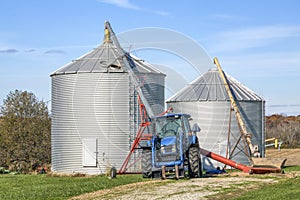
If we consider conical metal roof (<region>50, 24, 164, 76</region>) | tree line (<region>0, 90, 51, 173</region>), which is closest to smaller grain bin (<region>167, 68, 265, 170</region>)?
conical metal roof (<region>50, 24, 164, 76</region>)

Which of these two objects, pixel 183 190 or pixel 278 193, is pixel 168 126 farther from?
pixel 278 193

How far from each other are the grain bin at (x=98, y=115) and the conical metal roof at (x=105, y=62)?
67 millimetres

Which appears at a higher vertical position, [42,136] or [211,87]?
[211,87]

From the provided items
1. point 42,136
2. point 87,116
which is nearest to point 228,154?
point 87,116

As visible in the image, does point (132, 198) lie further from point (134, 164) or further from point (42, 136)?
point (42, 136)

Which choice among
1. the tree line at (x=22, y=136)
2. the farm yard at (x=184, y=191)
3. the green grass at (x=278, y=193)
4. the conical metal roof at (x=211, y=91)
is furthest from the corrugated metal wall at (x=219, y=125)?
the green grass at (x=278, y=193)

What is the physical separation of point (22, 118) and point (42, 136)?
2.38m

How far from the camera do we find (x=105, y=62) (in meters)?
43.3

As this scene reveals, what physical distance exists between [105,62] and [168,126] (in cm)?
1468

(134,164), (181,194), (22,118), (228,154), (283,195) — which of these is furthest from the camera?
(22,118)

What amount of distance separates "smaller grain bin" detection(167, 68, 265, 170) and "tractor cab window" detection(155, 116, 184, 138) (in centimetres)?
1575

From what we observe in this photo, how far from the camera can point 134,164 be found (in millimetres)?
41594

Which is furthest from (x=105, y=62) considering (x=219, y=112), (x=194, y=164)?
(x=194, y=164)

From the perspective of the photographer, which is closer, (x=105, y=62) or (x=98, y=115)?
(x=98, y=115)
